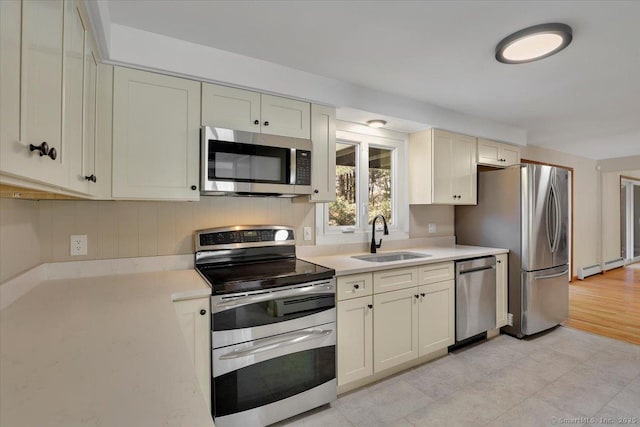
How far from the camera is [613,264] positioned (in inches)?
254

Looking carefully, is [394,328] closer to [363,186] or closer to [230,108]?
[363,186]

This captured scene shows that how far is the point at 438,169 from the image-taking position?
3150mm

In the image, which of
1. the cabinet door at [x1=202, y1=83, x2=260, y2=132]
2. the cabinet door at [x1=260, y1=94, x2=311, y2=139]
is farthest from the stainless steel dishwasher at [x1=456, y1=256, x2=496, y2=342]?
the cabinet door at [x1=202, y1=83, x2=260, y2=132]

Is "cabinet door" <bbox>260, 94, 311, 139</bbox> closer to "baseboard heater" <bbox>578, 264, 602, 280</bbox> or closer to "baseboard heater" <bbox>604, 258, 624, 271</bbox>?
"baseboard heater" <bbox>578, 264, 602, 280</bbox>

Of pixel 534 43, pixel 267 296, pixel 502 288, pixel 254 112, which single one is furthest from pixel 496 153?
pixel 267 296

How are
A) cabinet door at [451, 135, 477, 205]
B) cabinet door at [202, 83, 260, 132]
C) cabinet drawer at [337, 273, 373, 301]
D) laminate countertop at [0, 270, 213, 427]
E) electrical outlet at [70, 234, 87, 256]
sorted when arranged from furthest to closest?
cabinet door at [451, 135, 477, 205], cabinet drawer at [337, 273, 373, 301], cabinet door at [202, 83, 260, 132], electrical outlet at [70, 234, 87, 256], laminate countertop at [0, 270, 213, 427]

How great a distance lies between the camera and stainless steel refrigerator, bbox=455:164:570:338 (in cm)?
315

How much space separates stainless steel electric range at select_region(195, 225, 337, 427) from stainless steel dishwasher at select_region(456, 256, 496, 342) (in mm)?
1409

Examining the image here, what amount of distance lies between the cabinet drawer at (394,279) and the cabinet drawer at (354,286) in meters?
0.06

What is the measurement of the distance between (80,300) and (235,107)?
54.1 inches

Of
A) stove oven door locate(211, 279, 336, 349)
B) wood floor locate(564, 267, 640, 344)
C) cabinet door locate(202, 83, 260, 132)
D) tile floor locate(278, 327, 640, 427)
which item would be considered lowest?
tile floor locate(278, 327, 640, 427)

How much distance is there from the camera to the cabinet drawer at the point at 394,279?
2.31 metres

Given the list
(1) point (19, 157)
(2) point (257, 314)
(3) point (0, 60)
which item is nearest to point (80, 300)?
(2) point (257, 314)

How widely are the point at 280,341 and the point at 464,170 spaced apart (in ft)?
8.65
